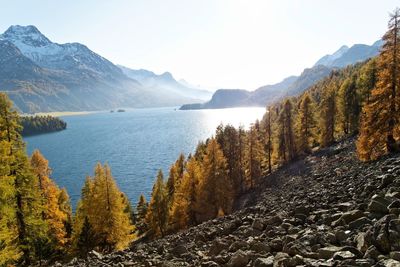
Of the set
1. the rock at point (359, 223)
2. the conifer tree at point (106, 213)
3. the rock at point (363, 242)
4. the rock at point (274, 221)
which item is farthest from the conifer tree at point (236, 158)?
the rock at point (363, 242)

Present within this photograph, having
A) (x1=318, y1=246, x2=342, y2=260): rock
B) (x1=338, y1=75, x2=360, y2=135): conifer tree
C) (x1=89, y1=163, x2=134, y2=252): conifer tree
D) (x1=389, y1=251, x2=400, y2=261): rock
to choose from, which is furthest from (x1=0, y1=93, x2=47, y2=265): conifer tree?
(x1=338, y1=75, x2=360, y2=135): conifer tree

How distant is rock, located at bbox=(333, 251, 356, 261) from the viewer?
36.1ft

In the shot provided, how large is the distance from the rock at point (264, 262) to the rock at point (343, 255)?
254 centimetres

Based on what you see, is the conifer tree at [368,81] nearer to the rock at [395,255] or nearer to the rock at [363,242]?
the rock at [363,242]

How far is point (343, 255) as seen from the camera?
11.1 m

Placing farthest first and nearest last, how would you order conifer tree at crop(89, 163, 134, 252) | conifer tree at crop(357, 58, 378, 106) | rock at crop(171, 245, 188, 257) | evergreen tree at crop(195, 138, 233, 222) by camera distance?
1. conifer tree at crop(357, 58, 378, 106)
2. evergreen tree at crop(195, 138, 233, 222)
3. conifer tree at crop(89, 163, 134, 252)
4. rock at crop(171, 245, 188, 257)

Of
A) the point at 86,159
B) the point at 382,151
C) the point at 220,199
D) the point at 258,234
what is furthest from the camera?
the point at 86,159

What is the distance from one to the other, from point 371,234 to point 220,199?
127 feet

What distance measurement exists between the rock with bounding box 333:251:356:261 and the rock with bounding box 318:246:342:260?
1.59ft

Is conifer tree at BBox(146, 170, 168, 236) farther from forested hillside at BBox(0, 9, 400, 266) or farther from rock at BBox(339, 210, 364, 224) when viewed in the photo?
rock at BBox(339, 210, 364, 224)

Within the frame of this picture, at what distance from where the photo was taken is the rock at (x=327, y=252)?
11.8 m

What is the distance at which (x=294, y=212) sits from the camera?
2019 cm

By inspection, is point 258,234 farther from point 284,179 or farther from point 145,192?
point 145,192

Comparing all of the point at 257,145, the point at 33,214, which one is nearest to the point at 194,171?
the point at 257,145
